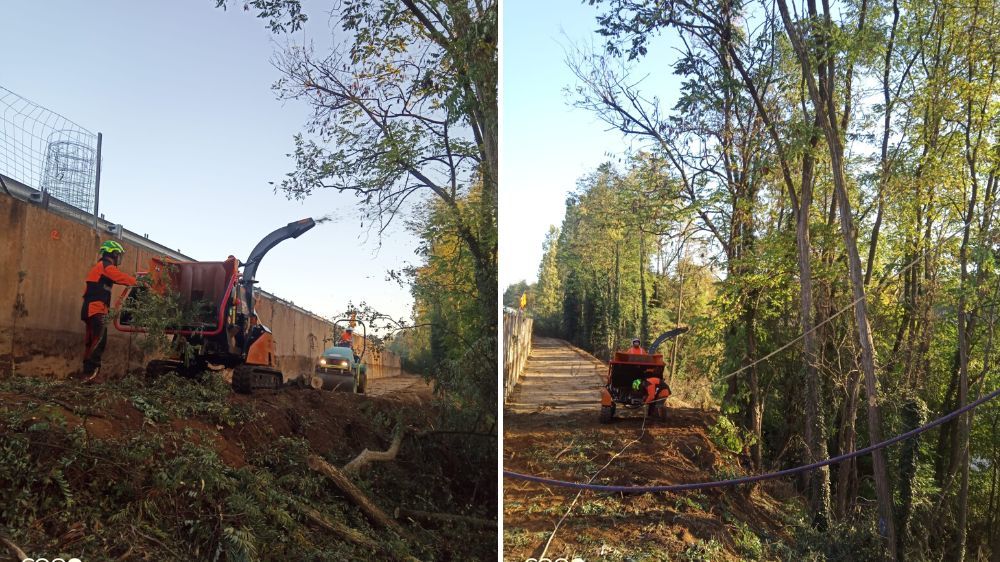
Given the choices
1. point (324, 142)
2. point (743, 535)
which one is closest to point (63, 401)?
point (324, 142)

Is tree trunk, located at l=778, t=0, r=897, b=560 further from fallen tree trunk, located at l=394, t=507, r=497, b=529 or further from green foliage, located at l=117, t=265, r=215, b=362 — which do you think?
green foliage, located at l=117, t=265, r=215, b=362

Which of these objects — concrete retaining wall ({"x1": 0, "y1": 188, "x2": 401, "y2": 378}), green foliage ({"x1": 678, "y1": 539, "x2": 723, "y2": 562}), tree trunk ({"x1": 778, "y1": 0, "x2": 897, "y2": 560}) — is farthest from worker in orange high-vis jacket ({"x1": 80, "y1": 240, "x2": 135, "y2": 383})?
tree trunk ({"x1": 778, "y1": 0, "x2": 897, "y2": 560})

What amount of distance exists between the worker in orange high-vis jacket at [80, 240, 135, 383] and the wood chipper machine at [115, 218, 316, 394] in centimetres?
7

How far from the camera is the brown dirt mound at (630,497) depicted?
3.87 metres

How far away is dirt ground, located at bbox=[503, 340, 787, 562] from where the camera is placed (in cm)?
387

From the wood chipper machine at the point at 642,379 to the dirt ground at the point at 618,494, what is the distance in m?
0.08

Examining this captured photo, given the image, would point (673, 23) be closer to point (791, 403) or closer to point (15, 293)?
point (791, 403)

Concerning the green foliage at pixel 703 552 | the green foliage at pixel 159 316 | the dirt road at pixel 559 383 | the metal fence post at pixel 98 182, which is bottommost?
the green foliage at pixel 703 552

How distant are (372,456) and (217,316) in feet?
3.06

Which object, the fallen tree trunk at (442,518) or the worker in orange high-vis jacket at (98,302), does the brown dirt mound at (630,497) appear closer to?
the fallen tree trunk at (442,518)

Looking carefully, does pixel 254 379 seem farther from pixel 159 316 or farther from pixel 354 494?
pixel 354 494

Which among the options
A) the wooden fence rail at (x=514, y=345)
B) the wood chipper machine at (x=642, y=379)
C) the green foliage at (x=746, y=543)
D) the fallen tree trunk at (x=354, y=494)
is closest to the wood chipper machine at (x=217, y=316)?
the fallen tree trunk at (x=354, y=494)

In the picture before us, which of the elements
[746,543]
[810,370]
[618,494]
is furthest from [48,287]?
[810,370]

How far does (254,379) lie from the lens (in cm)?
333
